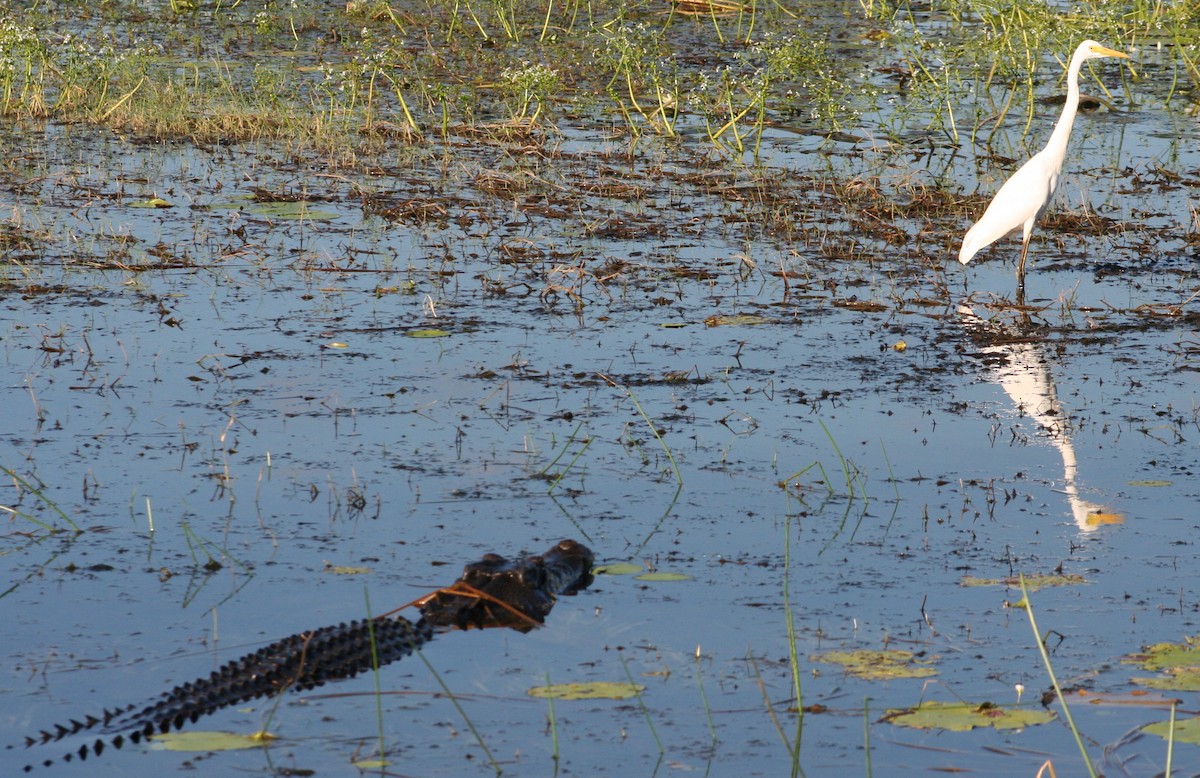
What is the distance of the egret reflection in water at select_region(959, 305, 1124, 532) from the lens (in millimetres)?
4531

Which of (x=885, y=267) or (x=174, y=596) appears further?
(x=885, y=267)

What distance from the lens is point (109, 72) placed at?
10.7 metres

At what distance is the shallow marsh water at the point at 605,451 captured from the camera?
3352 millimetres

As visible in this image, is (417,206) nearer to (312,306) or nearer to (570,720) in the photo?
(312,306)

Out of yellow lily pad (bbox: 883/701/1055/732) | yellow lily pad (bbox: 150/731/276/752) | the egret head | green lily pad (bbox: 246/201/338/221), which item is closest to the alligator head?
yellow lily pad (bbox: 150/731/276/752)

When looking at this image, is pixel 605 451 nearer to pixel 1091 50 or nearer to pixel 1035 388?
pixel 1035 388

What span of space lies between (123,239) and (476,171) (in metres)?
2.33

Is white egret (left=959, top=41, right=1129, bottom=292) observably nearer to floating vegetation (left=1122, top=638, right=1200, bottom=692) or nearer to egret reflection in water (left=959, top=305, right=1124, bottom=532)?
egret reflection in water (left=959, top=305, right=1124, bottom=532)

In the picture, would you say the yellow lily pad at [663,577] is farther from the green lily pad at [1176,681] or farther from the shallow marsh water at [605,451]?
the green lily pad at [1176,681]

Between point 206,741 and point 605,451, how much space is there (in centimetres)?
206

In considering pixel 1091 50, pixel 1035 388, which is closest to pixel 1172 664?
pixel 1035 388

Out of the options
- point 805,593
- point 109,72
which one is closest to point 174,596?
point 805,593

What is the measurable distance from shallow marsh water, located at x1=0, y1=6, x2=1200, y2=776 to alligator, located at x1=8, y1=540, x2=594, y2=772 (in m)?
0.06

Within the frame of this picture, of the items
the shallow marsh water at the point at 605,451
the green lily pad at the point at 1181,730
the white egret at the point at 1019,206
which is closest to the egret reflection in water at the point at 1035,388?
the shallow marsh water at the point at 605,451
